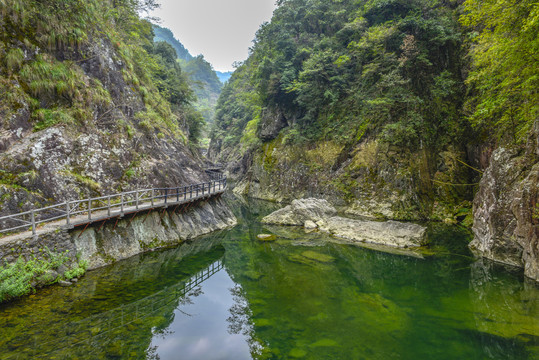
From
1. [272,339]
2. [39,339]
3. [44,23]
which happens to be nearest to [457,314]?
[272,339]

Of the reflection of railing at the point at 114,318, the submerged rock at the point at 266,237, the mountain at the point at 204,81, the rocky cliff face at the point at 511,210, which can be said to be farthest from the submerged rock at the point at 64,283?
the mountain at the point at 204,81

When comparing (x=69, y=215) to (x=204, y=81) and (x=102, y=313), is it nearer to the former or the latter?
(x=102, y=313)

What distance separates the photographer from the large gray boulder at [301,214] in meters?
22.2

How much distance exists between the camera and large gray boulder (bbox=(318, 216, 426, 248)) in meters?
16.6

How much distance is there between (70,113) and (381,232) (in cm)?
1936

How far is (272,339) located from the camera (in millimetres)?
7758

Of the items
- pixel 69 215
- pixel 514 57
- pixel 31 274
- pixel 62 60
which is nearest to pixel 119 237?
pixel 69 215

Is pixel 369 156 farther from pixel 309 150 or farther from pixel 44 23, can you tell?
pixel 44 23

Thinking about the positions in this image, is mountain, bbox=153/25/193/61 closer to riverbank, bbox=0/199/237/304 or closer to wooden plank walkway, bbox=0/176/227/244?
riverbank, bbox=0/199/237/304

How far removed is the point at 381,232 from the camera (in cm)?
1784

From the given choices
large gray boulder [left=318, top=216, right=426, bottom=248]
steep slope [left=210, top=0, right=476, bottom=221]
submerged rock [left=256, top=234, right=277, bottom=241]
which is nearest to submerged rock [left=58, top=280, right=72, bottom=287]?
submerged rock [left=256, top=234, right=277, bottom=241]

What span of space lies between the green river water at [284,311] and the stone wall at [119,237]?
0.70m

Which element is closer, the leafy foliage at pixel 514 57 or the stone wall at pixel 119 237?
the stone wall at pixel 119 237

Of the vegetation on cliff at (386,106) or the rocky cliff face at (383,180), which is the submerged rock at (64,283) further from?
the rocky cliff face at (383,180)
